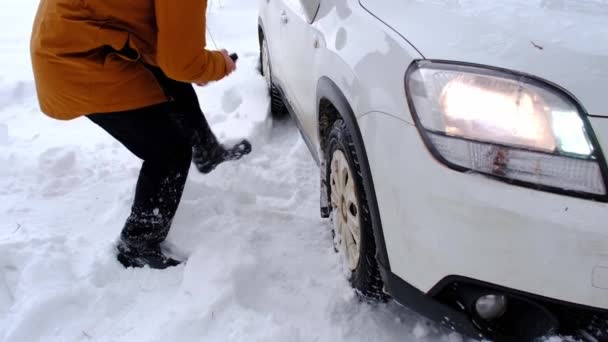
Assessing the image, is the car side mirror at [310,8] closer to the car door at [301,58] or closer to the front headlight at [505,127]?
the car door at [301,58]

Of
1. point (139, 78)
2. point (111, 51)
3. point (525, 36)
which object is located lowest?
point (139, 78)

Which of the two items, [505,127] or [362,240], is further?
[362,240]

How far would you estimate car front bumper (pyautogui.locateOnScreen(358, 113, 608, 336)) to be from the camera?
52.4 inches

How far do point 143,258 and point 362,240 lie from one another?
3.59 feet

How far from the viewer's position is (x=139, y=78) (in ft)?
7.21

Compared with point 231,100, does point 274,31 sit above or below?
above

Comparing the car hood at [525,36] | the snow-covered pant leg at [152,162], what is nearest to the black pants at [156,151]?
the snow-covered pant leg at [152,162]

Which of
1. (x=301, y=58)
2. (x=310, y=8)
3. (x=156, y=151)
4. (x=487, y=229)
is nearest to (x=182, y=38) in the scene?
(x=156, y=151)

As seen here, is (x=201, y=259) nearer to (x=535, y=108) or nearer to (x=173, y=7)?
(x=173, y=7)

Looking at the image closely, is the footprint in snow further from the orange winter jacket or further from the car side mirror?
the orange winter jacket

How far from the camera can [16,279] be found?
2402 millimetres

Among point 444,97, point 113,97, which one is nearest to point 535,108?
point 444,97

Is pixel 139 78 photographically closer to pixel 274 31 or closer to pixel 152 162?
pixel 152 162

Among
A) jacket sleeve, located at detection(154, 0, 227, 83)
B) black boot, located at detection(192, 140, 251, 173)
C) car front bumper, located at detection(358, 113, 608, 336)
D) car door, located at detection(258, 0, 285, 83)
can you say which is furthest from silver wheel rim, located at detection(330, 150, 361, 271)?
car door, located at detection(258, 0, 285, 83)
